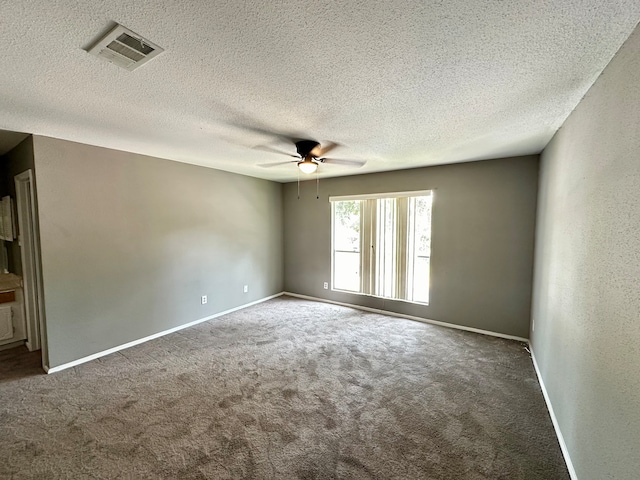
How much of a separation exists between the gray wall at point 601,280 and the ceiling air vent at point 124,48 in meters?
2.14

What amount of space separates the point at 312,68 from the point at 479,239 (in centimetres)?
326

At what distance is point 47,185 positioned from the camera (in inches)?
106

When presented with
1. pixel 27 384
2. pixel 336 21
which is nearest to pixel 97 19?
pixel 336 21

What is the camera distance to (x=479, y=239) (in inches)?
146

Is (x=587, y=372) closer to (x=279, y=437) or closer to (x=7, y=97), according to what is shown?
(x=279, y=437)

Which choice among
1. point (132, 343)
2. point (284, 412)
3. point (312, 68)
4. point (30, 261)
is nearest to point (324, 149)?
point (312, 68)

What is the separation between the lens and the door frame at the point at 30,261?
2744mm

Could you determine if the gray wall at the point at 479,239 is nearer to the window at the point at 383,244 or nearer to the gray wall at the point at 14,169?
the window at the point at 383,244

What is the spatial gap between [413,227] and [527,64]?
2.92 metres

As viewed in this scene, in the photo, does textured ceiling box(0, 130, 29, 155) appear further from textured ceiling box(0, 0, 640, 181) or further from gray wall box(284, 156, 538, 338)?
gray wall box(284, 156, 538, 338)

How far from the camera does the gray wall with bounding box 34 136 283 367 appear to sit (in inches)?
110

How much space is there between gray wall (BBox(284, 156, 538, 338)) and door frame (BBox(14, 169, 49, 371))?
13.4ft

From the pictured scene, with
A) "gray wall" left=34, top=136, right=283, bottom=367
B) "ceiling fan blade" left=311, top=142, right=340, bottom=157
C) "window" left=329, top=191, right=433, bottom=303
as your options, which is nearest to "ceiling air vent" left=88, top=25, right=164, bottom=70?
"ceiling fan blade" left=311, top=142, right=340, bottom=157

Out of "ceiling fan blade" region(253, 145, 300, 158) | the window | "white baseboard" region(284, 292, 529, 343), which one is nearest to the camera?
"ceiling fan blade" region(253, 145, 300, 158)
